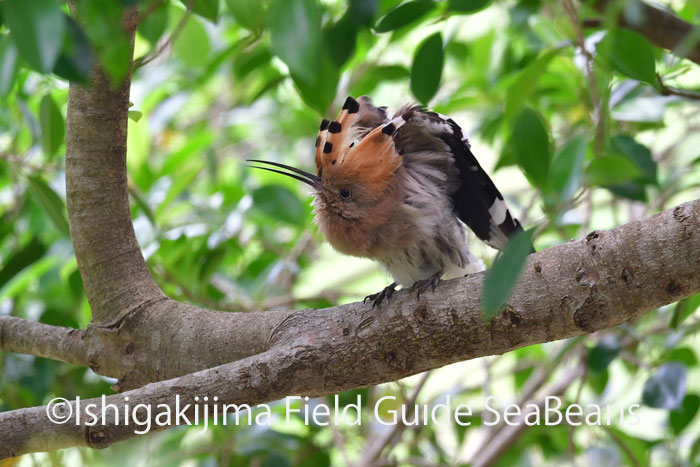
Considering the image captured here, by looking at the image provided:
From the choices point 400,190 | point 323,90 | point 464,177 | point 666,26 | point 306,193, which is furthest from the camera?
point 306,193

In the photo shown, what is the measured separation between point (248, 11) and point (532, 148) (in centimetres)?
53

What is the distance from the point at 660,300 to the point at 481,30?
2.30 meters

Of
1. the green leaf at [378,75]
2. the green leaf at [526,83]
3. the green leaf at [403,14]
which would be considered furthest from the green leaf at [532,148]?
the green leaf at [378,75]

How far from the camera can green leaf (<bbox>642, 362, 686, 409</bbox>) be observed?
6.08 feet

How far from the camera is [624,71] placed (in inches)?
51.6

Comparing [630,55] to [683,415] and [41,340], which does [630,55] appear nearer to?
[683,415]

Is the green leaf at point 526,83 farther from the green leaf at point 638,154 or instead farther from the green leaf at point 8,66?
the green leaf at point 8,66

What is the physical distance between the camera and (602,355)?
1.93m

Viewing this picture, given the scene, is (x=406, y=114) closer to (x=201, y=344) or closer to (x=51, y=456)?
(x=201, y=344)

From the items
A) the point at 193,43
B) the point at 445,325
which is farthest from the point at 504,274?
the point at 193,43

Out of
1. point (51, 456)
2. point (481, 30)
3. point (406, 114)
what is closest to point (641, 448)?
point (406, 114)

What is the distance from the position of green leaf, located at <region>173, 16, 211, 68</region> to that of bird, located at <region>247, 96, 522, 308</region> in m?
0.85

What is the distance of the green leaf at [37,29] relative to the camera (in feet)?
2.43

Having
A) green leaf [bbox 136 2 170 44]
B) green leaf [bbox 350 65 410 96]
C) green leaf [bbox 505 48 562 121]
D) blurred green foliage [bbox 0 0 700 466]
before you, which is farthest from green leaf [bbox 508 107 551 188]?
green leaf [bbox 136 2 170 44]
